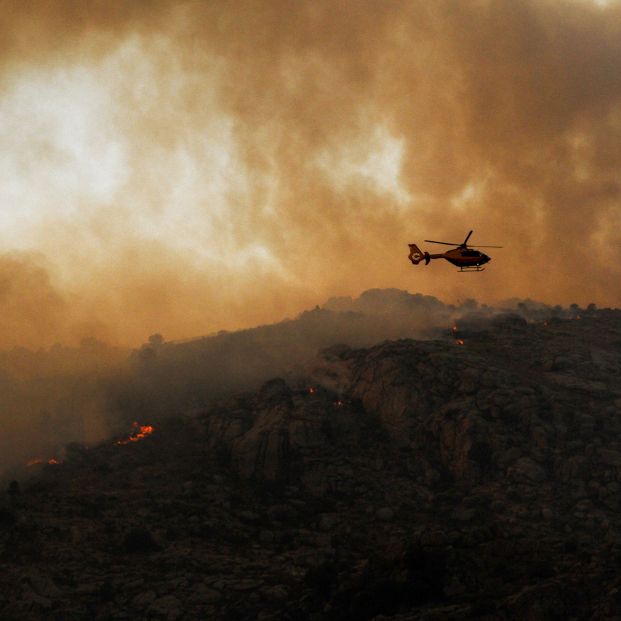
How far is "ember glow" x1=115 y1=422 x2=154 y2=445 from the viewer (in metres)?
141

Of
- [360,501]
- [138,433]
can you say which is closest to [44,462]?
[138,433]

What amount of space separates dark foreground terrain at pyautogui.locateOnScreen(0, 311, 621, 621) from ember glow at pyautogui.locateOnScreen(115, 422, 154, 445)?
1499 millimetres

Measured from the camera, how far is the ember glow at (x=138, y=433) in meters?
141

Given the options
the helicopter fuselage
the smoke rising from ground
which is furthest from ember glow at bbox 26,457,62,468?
the helicopter fuselage

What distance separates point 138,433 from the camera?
144500 mm

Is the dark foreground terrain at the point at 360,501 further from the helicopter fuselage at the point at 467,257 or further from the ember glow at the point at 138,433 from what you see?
the helicopter fuselage at the point at 467,257

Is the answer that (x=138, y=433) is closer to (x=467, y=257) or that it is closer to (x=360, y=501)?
(x=360, y=501)

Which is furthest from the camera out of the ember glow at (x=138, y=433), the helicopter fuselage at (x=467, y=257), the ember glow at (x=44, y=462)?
the ember glow at (x=138, y=433)

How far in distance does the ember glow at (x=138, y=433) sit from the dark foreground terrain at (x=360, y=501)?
4.92ft

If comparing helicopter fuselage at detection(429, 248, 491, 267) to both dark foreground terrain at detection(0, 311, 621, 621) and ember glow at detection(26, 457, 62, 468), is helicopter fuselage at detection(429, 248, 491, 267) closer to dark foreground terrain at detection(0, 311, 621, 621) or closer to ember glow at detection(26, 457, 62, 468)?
dark foreground terrain at detection(0, 311, 621, 621)

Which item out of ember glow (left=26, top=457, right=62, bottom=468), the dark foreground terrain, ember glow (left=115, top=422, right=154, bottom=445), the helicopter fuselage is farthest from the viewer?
ember glow (left=115, top=422, right=154, bottom=445)

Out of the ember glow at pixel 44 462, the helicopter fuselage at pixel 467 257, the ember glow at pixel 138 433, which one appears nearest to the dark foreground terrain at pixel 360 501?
the ember glow at pixel 138 433

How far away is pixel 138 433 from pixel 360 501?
1879 inches

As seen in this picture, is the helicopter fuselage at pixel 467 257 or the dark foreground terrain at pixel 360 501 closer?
the dark foreground terrain at pixel 360 501
